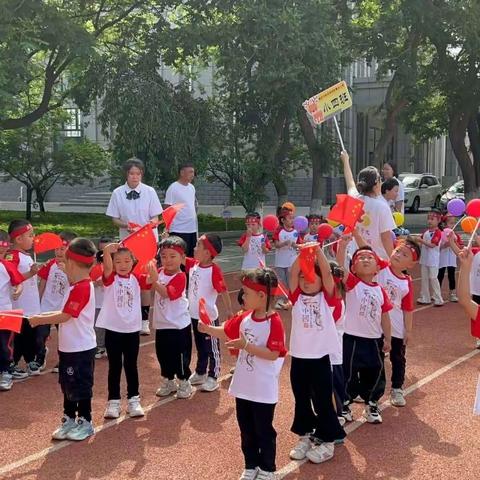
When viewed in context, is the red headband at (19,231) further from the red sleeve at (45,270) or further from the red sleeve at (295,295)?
the red sleeve at (295,295)

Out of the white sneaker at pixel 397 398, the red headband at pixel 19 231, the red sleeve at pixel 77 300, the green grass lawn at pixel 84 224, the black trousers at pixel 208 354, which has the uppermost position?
the red headband at pixel 19 231

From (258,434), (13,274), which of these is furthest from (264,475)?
(13,274)

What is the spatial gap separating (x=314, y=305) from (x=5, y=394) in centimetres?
307

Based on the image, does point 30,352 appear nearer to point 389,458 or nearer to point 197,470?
point 197,470

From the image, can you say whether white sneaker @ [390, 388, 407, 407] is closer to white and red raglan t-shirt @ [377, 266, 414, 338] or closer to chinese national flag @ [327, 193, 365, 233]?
white and red raglan t-shirt @ [377, 266, 414, 338]

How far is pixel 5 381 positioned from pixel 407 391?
3510 millimetres

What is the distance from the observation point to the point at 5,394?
240 inches

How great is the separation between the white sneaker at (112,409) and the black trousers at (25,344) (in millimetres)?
1572

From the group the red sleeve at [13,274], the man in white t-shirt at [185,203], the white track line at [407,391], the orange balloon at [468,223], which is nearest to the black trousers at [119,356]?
the red sleeve at [13,274]

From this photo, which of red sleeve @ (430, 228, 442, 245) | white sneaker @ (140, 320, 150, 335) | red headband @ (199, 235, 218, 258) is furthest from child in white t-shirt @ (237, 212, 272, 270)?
red headband @ (199, 235, 218, 258)

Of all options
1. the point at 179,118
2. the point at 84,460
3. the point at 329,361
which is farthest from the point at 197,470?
the point at 179,118

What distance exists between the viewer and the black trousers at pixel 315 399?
4555mm

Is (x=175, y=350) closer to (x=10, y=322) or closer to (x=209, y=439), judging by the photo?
(x=209, y=439)

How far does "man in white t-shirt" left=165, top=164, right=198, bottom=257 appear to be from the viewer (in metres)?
9.12
